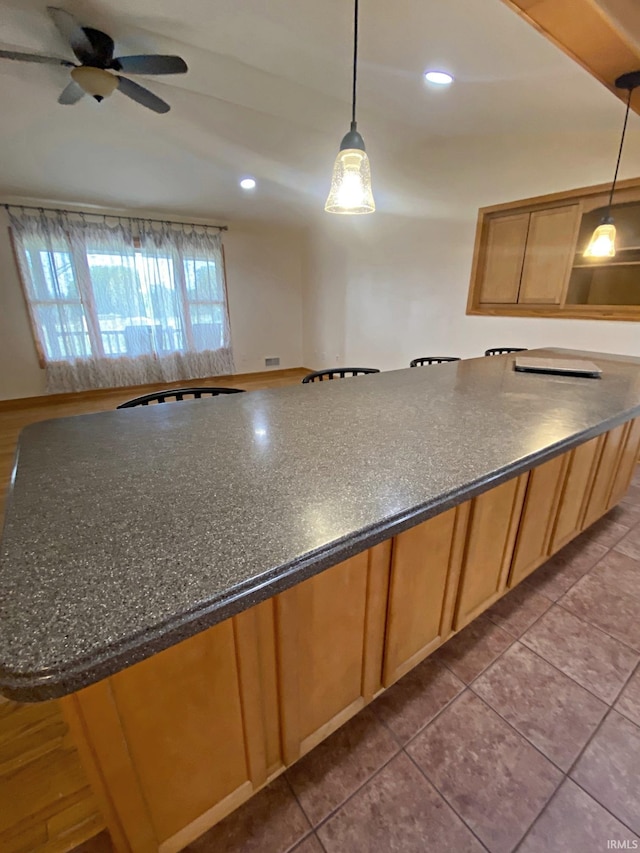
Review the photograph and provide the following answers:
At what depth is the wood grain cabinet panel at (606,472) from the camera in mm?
1741

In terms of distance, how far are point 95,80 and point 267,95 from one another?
1135 millimetres

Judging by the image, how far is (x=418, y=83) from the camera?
94.3 inches

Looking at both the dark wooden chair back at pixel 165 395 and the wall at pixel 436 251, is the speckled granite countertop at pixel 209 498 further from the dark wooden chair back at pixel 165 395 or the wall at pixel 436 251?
the wall at pixel 436 251

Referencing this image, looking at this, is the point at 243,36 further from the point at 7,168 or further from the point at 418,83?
the point at 7,168

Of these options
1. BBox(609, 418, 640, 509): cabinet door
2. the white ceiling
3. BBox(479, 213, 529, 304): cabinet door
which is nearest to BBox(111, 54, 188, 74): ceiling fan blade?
the white ceiling

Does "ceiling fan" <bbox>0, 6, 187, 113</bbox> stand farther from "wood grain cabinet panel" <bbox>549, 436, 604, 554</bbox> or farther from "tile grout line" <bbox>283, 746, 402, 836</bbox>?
"tile grout line" <bbox>283, 746, 402, 836</bbox>

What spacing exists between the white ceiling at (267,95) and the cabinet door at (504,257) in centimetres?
72

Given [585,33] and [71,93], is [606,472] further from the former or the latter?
[71,93]

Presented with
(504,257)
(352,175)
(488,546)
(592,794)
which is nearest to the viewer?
(592,794)

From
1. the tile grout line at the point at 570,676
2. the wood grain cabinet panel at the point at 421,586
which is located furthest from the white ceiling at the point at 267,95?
the tile grout line at the point at 570,676

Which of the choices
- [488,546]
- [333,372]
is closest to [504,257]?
[333,372]

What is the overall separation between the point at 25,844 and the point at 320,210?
6.02 m

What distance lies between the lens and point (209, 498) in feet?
2.36

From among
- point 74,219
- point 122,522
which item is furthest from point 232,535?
point 74,219
